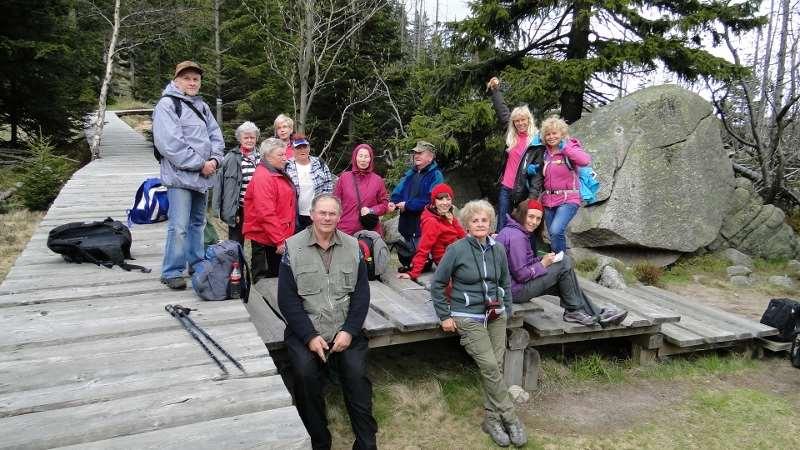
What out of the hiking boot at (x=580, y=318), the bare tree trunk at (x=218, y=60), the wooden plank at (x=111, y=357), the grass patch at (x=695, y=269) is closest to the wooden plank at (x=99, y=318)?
the wooden plank at (x=111, y=357)

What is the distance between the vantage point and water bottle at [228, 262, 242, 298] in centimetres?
452

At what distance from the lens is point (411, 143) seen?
414 inches

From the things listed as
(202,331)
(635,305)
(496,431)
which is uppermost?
(202,331)

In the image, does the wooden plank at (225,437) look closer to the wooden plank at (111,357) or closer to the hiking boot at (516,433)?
the wooden plank at (111,357)

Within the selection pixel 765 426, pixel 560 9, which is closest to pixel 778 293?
pixel 765 426

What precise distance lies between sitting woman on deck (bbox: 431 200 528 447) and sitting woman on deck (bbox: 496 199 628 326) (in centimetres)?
40

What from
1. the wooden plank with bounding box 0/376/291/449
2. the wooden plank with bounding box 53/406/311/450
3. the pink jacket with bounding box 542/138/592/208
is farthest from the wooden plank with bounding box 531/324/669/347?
the wooden plank with bounding box 53/406/311/450

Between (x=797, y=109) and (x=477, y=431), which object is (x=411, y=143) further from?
(x=797, y=109)

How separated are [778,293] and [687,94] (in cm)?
390

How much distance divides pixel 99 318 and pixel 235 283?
1022mm

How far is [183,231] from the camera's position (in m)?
4.74

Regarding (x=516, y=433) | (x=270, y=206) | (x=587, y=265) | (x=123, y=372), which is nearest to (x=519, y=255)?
(x=516, y=433)

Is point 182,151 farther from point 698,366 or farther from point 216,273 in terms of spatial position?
point 698,366

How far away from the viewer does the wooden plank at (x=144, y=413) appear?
101 inches
